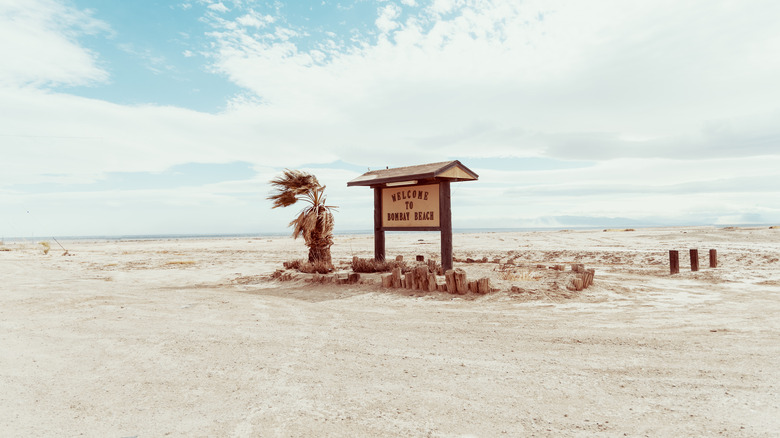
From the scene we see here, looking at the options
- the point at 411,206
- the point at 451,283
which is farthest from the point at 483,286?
the point at 411,206

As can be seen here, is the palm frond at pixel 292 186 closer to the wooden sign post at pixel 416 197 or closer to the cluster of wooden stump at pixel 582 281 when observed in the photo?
the wooden sign post at pixel 416 197

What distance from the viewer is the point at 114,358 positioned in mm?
4816

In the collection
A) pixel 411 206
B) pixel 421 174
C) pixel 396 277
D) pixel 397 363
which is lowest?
pixel 397 363

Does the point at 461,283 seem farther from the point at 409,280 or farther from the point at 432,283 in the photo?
the point at 409,280

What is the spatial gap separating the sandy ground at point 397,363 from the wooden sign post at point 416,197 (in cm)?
336

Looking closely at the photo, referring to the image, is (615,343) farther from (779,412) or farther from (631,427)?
(631,427)

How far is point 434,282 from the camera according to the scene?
9297mm

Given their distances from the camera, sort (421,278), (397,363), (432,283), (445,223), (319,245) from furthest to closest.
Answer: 1. (319,245)
2. (445,223)
3. (421,278)
4. (432,283)
5. (397,363)

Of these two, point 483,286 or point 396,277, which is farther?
point 396,277

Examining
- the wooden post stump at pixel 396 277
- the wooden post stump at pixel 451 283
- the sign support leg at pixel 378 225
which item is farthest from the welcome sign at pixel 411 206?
the wooden post stump at pixel 451 283

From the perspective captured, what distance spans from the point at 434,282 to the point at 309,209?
566 cm

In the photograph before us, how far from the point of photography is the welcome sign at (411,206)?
12367 mm

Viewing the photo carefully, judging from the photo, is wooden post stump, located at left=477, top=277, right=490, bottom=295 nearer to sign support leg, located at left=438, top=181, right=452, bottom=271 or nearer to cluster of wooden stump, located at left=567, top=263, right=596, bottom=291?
cluster of wooden stump, located at left=567, top=263, right=596, bottom=291

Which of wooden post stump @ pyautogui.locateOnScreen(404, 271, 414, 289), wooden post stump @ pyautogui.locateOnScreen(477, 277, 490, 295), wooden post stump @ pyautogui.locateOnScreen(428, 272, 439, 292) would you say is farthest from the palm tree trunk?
wooden post stump @ pyautogui.locateOnScreen(477, 277, 490, 295)
